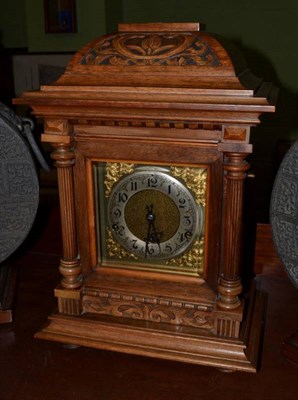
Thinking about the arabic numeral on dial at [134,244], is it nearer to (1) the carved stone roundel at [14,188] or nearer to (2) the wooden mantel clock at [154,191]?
(2) the wooden mantel clock at [154,191]

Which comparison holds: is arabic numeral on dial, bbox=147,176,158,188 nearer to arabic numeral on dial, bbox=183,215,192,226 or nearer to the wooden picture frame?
arabic numeral on dial, bbox=183,215,192,226

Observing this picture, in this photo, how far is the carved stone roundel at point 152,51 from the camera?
85cm

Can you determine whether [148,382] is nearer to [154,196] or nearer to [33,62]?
[154,196]

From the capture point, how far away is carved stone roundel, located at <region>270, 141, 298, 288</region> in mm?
865

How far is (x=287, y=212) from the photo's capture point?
89 cm

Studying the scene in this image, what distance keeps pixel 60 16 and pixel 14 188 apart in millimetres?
2036

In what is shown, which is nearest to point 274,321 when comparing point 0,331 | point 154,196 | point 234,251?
point 234,251

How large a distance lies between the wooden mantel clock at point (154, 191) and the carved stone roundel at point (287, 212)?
0.07 meters

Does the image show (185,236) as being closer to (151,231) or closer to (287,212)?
(151,231)

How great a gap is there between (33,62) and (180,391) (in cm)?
243

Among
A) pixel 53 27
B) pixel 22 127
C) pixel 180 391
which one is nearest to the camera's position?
pixel 180 391

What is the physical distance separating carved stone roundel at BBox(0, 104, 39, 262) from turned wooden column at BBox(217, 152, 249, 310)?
1.30 ft

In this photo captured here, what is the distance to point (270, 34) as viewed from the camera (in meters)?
2.88

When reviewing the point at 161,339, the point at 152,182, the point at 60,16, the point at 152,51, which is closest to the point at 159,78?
the point at 152,51
